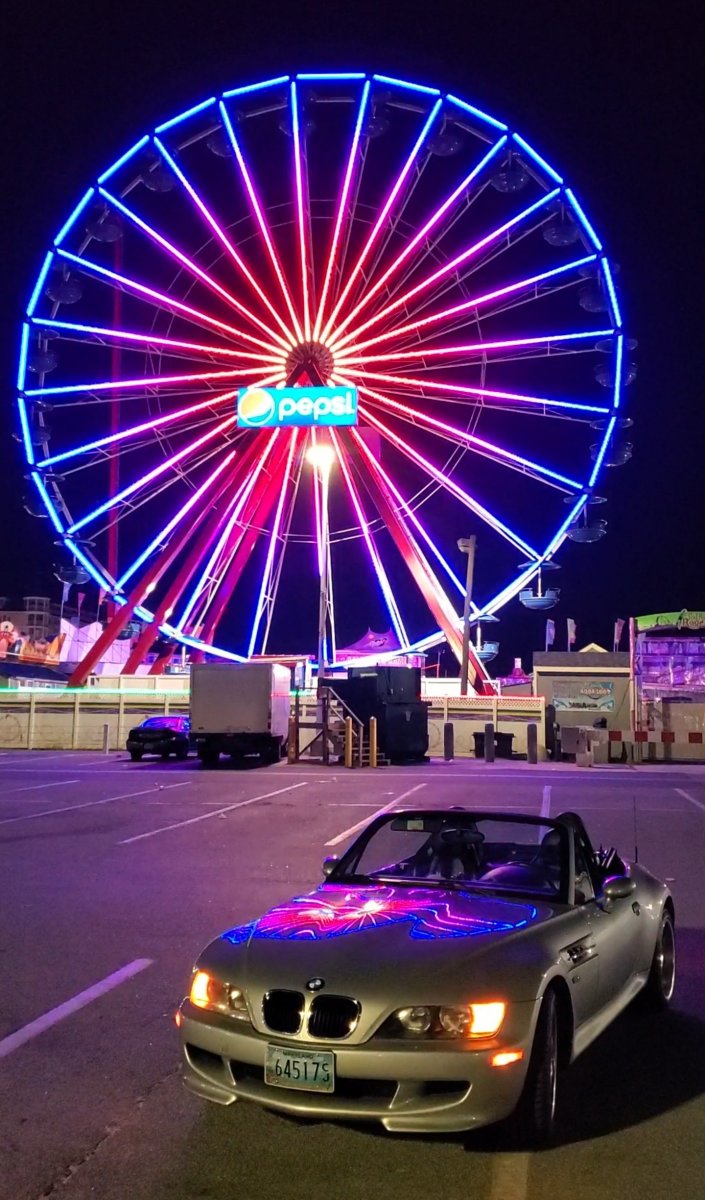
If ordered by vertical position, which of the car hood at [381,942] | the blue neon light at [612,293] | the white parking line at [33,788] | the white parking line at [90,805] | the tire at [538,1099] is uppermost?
the blue neon light at [612,293]

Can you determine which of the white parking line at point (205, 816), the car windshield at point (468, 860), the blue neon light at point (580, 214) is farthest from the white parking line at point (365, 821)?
the blue neon light at point (580, 214)

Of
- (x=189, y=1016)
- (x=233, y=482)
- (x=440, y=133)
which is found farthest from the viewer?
(x=233, y=482)

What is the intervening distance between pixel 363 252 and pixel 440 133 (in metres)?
3.79

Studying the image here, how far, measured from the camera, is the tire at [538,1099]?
3.64m

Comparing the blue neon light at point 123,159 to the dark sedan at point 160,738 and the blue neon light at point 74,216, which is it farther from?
the dark sedan at point 160,738

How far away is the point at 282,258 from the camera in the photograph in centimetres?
2977

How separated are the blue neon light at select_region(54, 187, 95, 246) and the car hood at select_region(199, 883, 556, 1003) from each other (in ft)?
92.0

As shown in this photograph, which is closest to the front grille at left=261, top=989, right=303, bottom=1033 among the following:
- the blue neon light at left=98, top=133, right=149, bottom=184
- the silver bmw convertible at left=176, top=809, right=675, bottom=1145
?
the silver bmw convertible at left=176, top=809, right=675, bottom=1145

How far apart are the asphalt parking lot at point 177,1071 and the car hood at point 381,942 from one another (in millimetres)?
523

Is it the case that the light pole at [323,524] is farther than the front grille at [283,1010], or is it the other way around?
the light pole at [323,524]

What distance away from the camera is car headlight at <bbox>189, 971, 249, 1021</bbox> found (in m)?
3.77

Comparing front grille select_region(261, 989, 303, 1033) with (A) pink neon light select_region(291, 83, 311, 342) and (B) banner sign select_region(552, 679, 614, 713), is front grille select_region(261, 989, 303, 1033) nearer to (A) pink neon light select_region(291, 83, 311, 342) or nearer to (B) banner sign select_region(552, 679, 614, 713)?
(A) pink neon light select_region(291, 83, 311, 342)

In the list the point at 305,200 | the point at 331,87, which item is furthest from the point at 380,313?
the point at 331,87

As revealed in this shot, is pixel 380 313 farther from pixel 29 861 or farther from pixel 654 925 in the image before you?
pixel 654 925
